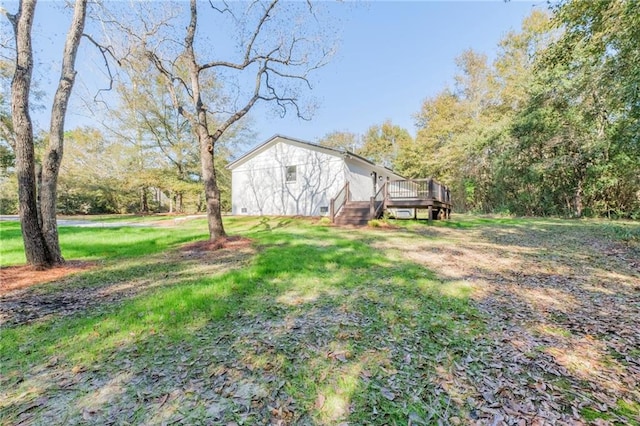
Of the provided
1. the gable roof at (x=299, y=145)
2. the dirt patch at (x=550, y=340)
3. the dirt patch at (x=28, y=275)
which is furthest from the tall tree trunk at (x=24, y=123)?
the gable roof at (x=299, y=145)

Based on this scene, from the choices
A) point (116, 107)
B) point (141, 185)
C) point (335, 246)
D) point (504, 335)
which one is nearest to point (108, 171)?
point (141, 185)

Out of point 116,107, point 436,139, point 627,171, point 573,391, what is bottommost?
point 573,391

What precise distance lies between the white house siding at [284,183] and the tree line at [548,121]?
31.7 ft

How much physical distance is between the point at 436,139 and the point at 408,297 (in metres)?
26.1

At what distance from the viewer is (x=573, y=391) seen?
201 centimetres

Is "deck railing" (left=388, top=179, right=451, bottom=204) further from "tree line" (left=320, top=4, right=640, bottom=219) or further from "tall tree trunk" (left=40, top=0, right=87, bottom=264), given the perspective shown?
"tall tree trunk" (left=40, top=0, right=87, bottom=264)

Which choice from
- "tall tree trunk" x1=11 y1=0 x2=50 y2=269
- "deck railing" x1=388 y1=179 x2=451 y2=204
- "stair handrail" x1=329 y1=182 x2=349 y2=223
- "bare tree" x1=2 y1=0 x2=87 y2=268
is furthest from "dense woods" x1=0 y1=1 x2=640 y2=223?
"stair handrail" x1=329 y1=182 x2=349 y2=223

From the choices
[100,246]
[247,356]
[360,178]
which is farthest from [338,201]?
[247,356]

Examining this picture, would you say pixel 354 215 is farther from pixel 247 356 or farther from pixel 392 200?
pixel 247 356

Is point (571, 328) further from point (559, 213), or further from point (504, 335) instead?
point (559, 213)

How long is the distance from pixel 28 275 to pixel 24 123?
2.52 metres

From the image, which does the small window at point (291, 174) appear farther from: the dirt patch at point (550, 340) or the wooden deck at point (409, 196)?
the dirt patch at point (550, 340)

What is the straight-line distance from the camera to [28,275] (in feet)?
15.1

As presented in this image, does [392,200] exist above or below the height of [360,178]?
below
